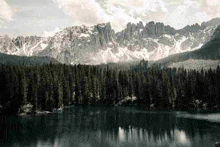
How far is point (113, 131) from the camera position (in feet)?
236

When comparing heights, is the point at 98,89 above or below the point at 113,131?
above

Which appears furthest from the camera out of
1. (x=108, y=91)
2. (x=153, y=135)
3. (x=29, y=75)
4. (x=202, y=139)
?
(x=108, y=91)

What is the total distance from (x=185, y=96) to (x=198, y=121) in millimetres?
49567

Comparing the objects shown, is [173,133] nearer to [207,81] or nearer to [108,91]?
[207,81]

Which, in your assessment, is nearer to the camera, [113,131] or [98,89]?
[113,131]

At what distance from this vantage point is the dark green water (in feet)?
194

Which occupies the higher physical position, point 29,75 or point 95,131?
point 29,75

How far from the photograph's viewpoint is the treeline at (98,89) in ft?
361

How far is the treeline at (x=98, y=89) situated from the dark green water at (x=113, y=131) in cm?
2160

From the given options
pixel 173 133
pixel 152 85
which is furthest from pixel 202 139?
pixel 152 85

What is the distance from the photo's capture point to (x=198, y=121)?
82625mm

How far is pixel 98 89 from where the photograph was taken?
15275cm

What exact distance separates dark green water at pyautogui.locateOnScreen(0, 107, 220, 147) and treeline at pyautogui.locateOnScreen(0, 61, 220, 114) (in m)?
21.6

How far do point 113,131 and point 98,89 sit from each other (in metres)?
81.7
